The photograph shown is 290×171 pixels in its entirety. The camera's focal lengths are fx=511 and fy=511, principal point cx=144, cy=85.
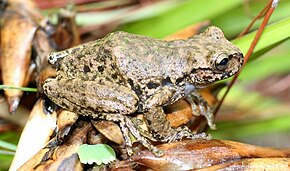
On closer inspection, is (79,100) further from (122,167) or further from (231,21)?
(231,21)

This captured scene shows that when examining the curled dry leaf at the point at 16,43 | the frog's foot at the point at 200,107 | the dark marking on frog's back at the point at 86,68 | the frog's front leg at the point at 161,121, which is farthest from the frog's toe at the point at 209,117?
the curled dry leaf at the point at 16,43

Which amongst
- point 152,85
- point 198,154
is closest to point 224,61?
point 152,85

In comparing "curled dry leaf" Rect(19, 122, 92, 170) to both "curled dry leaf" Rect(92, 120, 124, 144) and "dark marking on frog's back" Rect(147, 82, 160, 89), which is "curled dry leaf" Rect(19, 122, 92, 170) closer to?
"curled dry leaf" Rect(92, 120, 124, 144)

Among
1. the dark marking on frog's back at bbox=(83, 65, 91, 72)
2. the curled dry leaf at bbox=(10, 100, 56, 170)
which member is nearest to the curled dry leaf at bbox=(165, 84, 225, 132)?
the dark marking on frog's back at bbox=(83, 65, 91, 72)

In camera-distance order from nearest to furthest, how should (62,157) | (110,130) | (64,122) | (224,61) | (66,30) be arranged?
(62,157) < (110,130) < (64,122) < (224,61) < (66,30)

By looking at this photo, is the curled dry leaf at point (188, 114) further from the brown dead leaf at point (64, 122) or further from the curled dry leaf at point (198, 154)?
the brown dead leaf at point (64, 122)

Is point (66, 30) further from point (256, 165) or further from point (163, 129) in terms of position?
point (256, 165)
